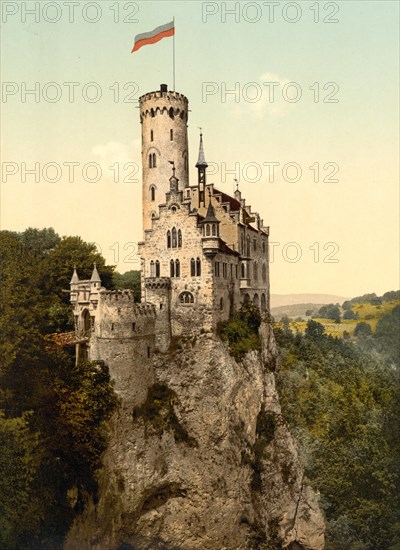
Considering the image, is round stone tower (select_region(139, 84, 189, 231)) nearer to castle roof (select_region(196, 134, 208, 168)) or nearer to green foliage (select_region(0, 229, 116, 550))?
castle roof (select_region(196, 134, 208, 168))

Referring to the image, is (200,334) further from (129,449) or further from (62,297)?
(62,297)

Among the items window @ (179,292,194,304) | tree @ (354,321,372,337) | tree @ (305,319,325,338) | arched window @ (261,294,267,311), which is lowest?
tree @ (354,321,372,337)

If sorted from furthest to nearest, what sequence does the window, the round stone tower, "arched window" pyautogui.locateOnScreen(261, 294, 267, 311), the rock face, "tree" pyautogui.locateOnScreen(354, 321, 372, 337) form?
1. "tree" pyautogui.locateOnScreen(354, 321, 372, 337)
2. "arched window" pyautogui.locateOnScreen(261, 294, 267, 311)
3. the round stone tower
4. the window
5. the rock face

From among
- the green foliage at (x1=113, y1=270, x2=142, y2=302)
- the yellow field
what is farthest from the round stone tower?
the yellow field

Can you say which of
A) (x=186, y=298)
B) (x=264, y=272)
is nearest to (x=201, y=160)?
(x=186, y=298)

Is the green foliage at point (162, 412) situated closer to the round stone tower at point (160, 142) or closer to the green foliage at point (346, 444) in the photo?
the round stone tower at point (160, 142)

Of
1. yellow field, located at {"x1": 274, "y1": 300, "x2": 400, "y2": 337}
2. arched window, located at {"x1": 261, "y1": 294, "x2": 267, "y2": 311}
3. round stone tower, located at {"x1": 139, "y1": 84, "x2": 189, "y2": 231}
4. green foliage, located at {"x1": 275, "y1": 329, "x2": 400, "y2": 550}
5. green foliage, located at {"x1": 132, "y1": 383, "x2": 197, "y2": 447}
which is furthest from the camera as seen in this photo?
yellow field, located at {"x1": 274, "y1": 300, "x2": 400, "y2": 337}

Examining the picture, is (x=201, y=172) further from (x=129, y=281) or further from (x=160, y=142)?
(x=129, y=281)
